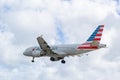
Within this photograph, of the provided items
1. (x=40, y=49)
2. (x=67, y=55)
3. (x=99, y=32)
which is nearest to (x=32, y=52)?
(x=40, y=49)

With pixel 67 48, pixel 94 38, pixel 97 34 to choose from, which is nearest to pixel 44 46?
pixel 67 48

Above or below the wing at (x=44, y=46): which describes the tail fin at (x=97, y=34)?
above

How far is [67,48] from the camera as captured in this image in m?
123

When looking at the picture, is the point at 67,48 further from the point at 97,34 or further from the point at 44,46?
the point at 97,34

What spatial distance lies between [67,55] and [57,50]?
3.55 metres

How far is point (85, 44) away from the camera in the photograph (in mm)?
120562

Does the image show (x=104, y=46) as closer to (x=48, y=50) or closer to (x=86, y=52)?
(x=86, y=52)

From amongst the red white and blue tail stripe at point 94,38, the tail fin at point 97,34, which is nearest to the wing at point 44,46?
the red white and blue tail stripe at point 94,38

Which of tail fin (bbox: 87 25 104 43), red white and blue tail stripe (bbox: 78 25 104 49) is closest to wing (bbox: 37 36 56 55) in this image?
red white and blue tail stripe (bbox: 78 25 104 49)

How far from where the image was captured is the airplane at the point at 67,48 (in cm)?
11794

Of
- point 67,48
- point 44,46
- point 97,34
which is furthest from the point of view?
point 67,48

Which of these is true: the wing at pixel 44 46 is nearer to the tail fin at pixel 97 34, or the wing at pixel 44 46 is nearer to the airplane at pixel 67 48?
the airplane at pixel 67 48

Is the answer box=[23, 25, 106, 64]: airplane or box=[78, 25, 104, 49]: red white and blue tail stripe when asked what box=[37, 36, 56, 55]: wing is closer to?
box=[23, 25, 106, 64]: airplane

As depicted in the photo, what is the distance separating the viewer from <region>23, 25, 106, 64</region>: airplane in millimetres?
117938
